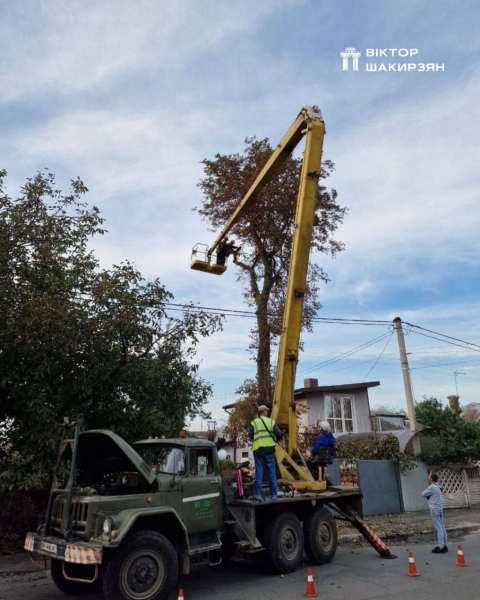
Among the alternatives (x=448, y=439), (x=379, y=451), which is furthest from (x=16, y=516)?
(x=448, y=439)

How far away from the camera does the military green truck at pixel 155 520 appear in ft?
21.2

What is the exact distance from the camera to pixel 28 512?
424 inches

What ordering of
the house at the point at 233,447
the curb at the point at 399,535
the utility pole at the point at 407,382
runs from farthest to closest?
the utility pole at the point at 407,382, the curb at the point at 399,535, the house at the point at 233,447

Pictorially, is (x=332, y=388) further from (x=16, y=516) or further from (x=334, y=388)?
(x=16, y=516)

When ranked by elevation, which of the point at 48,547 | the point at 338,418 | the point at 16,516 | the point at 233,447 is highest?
the point at 338,418

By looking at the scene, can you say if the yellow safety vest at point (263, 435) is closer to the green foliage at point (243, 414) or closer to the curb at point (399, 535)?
the curb at point (399, 535)

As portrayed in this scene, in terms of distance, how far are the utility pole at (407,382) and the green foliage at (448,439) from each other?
1.13 ft

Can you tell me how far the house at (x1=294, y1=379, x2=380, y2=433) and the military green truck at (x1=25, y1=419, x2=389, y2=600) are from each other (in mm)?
16016

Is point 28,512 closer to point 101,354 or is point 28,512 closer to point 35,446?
point 35,446

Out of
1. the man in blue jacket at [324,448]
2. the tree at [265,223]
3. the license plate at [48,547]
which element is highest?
the tree at [265,223]

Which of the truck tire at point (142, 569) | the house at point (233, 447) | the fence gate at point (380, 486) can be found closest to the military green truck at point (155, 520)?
the truck tire at point (142, 569)

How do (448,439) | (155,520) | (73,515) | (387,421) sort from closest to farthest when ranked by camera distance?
(73,515) < (155,520) < (448,439) < (387,421)

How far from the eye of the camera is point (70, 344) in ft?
30.7

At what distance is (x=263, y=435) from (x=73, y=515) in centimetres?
337
